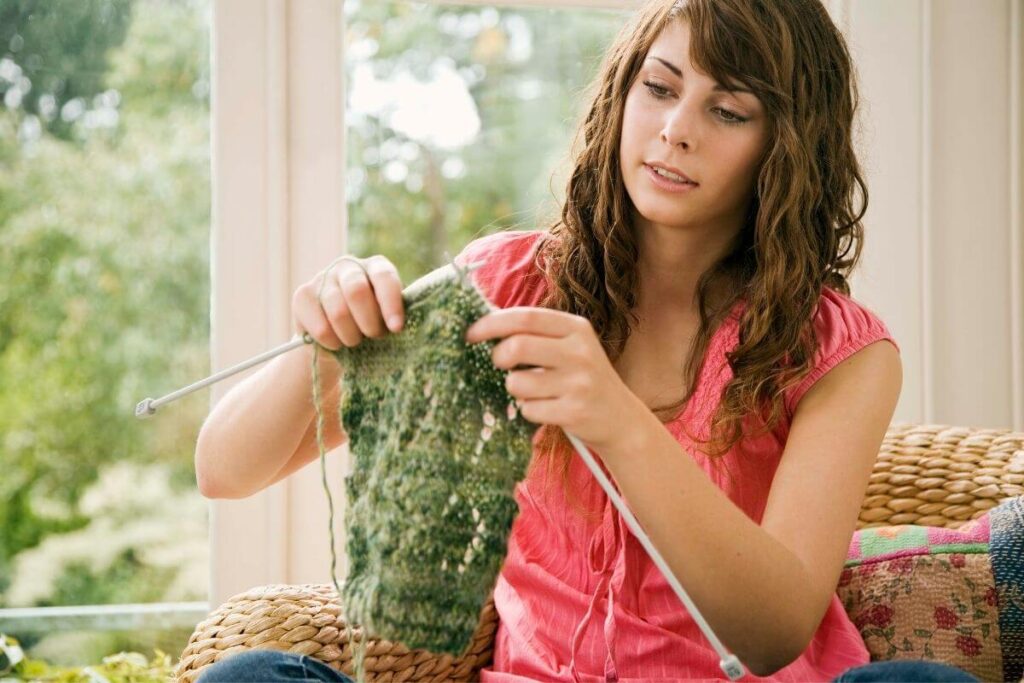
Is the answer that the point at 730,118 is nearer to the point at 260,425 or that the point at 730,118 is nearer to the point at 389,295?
the point at 389,295

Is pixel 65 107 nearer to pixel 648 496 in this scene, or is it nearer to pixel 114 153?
pixel 114 153

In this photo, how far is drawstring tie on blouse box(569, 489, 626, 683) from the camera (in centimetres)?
114

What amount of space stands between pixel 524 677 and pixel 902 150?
4.38 feet

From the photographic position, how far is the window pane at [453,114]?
1.88 meters

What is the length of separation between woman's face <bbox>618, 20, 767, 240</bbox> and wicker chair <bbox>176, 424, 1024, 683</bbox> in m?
0.52

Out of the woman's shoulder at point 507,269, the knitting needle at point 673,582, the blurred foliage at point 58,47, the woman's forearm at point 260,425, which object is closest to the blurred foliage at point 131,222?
the blurred foliage at point 58,47

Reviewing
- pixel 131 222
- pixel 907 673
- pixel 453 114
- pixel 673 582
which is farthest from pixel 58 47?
pixel 907 673

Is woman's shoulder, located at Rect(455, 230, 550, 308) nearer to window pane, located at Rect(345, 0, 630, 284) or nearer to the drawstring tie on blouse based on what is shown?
the drawstring tie on blouse

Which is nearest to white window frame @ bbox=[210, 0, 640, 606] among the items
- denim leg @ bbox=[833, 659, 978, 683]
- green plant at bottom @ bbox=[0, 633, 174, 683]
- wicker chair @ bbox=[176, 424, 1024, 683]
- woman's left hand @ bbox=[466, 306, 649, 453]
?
green plant at bottom @ bbox=[0, 633, 174, 683]

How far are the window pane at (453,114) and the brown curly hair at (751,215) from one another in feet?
1.87

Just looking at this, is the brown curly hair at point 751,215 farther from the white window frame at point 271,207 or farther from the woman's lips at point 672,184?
the white window frame at point 271,207

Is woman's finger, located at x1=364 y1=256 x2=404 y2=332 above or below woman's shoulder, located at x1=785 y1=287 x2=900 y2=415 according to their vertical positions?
above

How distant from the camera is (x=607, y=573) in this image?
1196 mm

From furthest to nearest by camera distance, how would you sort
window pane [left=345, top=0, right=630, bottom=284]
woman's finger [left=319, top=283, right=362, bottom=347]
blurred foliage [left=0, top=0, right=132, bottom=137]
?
window pane [left=345, top=0, right=630, bottom=284] < blurred foliage [left=0, top=0, right=132, bottom=137] < woman's finger [left=319, top=283, right=362, bottom=347]
